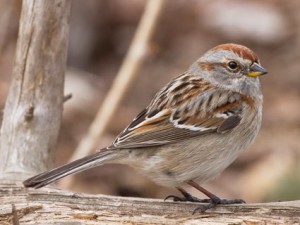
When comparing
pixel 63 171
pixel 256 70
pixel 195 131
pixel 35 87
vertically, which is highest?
pixel 35 87

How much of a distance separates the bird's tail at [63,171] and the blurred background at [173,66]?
2509 mm

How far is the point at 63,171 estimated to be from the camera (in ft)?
16.3

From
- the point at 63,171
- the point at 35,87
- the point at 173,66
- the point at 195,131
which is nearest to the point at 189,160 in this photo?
the point at 195,131

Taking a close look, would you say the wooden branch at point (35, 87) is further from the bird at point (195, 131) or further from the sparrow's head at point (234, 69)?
the sparrow's head at point (234, 69)

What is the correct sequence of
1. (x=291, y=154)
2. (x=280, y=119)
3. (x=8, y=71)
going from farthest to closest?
(x=8, y=71) < (x=280, y=119) < (x=291, y=154)

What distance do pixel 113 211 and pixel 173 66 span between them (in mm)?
4882

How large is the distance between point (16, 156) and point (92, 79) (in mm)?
3815

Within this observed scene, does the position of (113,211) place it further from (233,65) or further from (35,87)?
(233,65)

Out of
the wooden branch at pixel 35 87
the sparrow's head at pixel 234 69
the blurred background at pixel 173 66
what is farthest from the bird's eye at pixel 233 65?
the blurred background at pixel 173 66

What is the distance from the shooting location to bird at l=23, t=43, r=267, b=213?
520 centimetres

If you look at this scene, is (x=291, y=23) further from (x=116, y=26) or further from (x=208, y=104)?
(x=208, y=104)

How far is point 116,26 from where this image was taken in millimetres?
10055

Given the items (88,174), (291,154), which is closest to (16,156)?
(88,174)

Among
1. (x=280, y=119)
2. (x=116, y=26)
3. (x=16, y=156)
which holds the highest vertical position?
(x=116, y=26)
